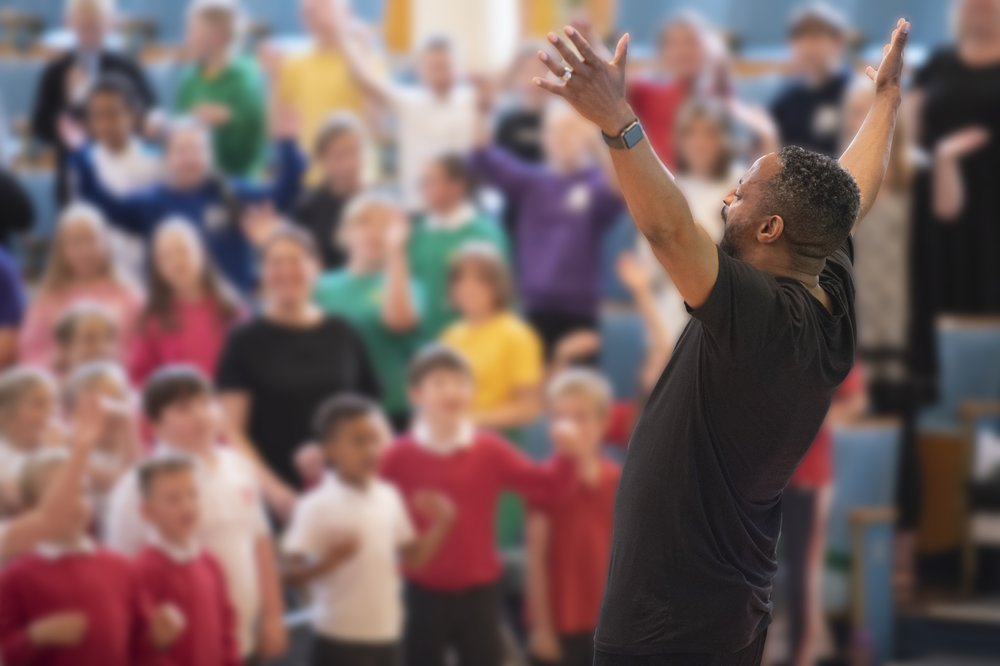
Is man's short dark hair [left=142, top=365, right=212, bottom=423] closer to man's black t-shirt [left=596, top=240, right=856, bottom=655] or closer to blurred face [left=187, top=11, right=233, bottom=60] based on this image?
man's black t-shirt [left=596, top=240, right=856, bottom=655]

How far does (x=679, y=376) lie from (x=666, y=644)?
1.43 feet

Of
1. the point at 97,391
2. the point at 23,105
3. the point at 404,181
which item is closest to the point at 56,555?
the point at 97,391

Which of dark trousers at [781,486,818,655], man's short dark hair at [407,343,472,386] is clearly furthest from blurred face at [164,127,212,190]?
dark trousers at [781,486,818,655]

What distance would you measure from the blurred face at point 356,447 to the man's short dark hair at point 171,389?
0.40 metres

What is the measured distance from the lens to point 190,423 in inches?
187

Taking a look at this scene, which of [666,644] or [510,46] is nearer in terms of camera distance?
[666,644]

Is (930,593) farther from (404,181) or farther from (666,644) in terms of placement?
(666,644)

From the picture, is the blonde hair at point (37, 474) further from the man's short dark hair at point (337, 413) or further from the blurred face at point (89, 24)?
the blurred face at point (89, 24)

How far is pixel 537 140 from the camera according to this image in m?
6.80

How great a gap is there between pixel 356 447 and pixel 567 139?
6.11 feet

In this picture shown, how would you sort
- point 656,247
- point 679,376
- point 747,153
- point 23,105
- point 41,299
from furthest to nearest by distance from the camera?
point 23,105 → point 747,153 → point 41,299 → point 679,376 → point 656,247

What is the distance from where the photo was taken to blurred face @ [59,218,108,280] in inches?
231

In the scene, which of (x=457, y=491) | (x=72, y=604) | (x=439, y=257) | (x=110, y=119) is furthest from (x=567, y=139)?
(x=72, y=604)

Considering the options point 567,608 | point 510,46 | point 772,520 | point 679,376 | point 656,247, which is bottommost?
point 567,608
